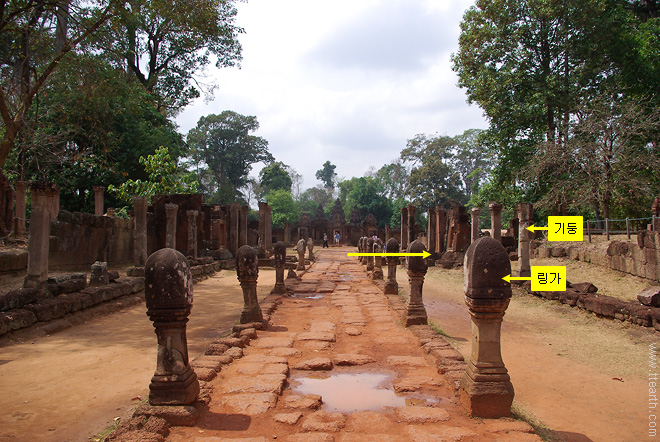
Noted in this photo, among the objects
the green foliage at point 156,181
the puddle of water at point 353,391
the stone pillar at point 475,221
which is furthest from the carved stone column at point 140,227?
the stone pillar at point 475,221

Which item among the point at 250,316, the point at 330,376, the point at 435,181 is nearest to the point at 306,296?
the point at 250,316

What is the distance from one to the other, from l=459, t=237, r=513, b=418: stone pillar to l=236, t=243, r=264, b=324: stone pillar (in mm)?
3923

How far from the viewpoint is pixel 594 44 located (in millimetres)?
20500

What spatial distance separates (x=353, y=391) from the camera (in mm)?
4387

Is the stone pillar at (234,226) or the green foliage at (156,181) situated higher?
the green foliage at (156,181)

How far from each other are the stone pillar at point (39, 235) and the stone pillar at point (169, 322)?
5533 mm

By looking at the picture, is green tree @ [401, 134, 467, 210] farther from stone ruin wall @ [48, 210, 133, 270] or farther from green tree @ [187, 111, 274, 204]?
stone ruin wall @ [48, 210, 133, 270]

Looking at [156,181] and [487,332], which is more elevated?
[156,181]

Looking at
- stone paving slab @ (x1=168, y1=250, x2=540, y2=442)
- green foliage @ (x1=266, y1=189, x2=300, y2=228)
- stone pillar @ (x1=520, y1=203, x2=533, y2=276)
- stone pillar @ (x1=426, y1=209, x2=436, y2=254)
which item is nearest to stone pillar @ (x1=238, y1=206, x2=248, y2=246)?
stone pillar @ (x1=426, y1=209, x2=436, y2=254)

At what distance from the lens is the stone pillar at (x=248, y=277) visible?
6.96 meters

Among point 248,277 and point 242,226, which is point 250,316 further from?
point 242,226

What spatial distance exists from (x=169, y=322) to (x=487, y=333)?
9.25ft

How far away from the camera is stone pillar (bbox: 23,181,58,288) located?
7.92 meters

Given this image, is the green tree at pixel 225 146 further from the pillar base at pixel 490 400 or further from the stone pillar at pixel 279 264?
the pillar base at pixel 490 400
